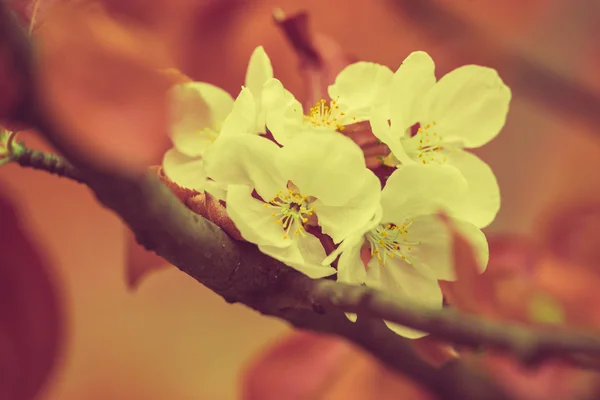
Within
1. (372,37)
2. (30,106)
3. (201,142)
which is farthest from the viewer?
(372,37)

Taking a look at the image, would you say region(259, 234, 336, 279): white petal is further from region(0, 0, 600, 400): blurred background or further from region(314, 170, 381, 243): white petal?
region(0, 0, 600, 400): blurred background

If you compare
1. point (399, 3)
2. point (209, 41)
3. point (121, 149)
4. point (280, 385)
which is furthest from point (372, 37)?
point (121, 149)

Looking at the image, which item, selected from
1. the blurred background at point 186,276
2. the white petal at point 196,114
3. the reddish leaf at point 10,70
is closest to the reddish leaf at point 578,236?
the blurred background at point 186,276

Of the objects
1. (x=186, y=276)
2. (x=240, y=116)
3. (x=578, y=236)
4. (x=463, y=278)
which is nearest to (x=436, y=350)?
(x=463, y=278)

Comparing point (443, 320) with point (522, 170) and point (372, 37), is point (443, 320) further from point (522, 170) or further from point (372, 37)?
point (522, 170)

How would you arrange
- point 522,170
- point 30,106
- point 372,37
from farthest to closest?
point 522,170
point 372,37
point 30,106

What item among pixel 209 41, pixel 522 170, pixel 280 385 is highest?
pixel 209 41

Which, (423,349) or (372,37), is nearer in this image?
(423,349)

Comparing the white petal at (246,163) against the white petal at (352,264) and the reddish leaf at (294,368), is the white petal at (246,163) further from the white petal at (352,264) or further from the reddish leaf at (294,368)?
the reddish leaf at (294,368)
